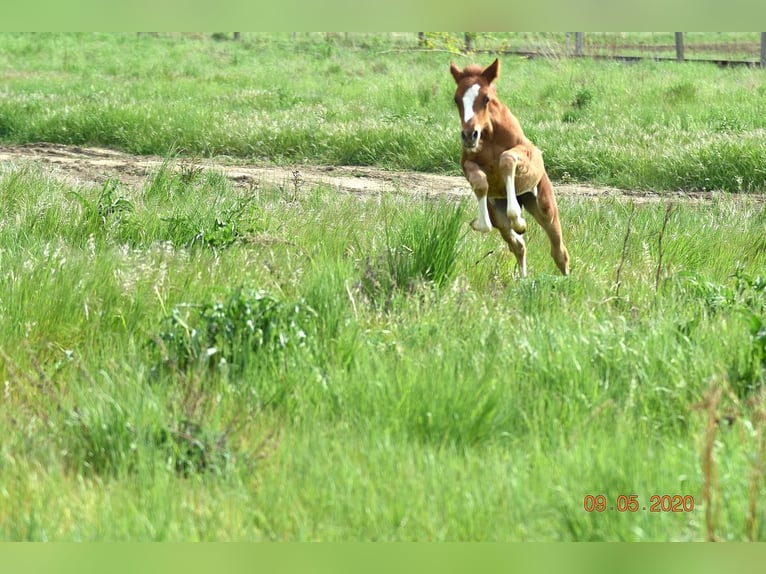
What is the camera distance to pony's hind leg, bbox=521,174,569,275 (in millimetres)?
6609

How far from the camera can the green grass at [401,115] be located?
12695mm

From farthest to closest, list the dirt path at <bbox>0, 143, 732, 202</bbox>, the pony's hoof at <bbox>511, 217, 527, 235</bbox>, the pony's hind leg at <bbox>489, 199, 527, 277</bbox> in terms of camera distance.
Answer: the dirt path at <bbox>0, 143, 732, 202</bbox>, the pony's hind leg at <bbox>489, 199, 527, 277</bbox>, the pony's hoof at <bbox>511, 217, 527, 235</bbox>

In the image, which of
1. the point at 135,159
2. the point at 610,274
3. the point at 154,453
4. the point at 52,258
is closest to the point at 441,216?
the point at 610,274

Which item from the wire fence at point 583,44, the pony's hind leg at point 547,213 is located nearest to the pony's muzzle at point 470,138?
the pony's hind leg at point 547,213

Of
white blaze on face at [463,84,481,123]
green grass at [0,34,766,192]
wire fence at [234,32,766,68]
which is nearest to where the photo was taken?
white blaze on face at [463,84,481,123]

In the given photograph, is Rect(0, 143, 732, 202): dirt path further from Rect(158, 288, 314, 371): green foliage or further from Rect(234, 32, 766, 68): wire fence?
Rect(234, 32, 766, 68): wire fence

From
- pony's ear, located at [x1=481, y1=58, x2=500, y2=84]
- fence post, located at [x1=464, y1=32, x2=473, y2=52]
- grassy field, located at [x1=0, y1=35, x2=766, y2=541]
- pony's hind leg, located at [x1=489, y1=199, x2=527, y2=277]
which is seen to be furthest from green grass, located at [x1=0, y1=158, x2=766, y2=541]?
fence post, located at [x1=464, y1=32, x2=473, y2=52]

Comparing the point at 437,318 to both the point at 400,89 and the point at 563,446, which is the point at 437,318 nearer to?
the point at 563,446

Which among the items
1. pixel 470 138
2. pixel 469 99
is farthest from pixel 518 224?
pixel 469 99

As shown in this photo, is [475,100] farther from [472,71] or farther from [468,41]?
[468,41]

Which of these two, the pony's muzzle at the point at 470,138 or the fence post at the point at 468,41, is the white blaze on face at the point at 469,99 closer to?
the pony's muzzle at the point at 470,138

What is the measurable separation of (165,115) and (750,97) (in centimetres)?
929

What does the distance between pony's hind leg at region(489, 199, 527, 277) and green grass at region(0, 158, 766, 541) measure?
217 mm

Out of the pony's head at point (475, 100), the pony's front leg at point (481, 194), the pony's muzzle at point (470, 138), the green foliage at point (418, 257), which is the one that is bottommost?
the green foliage at point (418, 257)
